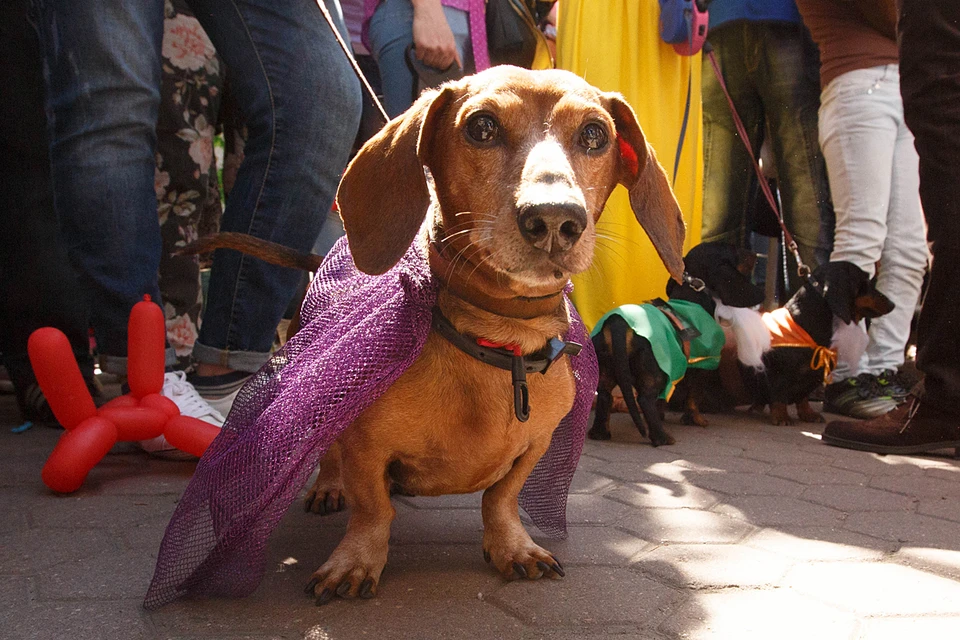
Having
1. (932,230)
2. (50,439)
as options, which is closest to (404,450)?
(50,439)

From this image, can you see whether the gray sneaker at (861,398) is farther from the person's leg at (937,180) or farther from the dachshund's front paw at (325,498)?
the dachshund's front paw at (325,498)

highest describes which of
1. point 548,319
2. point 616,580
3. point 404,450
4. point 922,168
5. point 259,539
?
point 922,168

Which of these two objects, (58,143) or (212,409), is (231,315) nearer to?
(212,409)

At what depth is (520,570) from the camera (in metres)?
1.86

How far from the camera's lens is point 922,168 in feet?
9.86

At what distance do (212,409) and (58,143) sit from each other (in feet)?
3.58

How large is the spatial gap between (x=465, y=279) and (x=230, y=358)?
5.22 ft

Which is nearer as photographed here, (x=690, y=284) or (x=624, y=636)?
(x=624, y=636)

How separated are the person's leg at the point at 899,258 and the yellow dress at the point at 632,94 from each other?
3.65 ft

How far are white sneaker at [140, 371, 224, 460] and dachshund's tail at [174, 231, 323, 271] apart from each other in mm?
646

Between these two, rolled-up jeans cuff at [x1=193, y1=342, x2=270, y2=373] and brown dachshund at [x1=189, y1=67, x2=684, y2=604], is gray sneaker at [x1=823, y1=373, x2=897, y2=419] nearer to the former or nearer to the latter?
brown dachshund at [x1=189, y1=67, x2=684, y2=604]

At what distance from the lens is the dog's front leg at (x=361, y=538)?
1747 millimetres

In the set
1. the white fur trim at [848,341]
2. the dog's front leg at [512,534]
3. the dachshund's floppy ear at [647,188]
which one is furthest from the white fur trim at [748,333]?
the dog's front leg at [512,534]

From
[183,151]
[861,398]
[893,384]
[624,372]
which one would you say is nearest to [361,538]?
[624,372]
